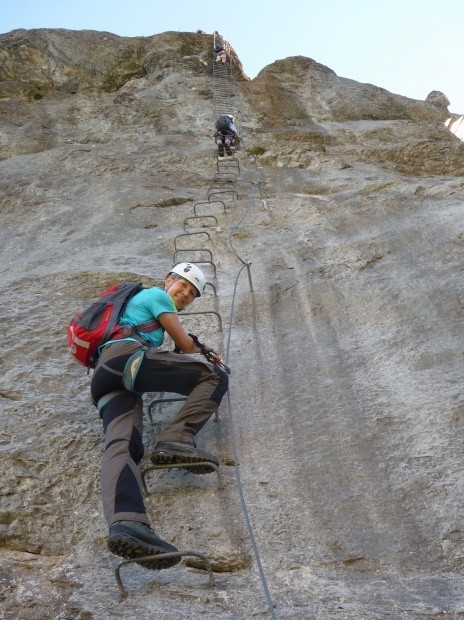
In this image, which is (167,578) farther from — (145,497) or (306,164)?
(306,164)

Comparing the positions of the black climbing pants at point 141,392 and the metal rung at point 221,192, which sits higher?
the metal rung at point 221,192

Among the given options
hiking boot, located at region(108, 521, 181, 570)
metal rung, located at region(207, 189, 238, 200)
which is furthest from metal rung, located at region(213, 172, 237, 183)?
hiking boot, located at region(108, 521, 181, 570)

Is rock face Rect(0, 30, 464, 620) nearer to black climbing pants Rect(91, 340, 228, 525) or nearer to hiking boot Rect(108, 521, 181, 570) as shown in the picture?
hiking boot Rect(108, 521, 181, 570)

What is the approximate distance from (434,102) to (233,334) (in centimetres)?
1773

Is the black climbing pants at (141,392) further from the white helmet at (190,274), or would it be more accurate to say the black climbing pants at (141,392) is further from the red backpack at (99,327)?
the white helmet at (190,274)

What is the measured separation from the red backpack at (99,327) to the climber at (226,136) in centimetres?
992

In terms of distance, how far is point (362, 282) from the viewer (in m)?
7.32

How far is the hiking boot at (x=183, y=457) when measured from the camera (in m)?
4.36

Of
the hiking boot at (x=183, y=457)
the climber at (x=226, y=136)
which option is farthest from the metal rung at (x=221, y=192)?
the hiking boot at (x=183, y=457)

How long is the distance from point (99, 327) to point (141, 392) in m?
0.54

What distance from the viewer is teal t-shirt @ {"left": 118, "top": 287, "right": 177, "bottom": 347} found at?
4855 millimetres

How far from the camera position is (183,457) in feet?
14.3

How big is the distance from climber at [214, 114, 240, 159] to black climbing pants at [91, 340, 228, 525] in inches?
401

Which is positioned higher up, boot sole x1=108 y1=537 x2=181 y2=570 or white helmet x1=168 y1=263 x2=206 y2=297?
white helmet x1=168 y1=263 x2=206 y2=297
